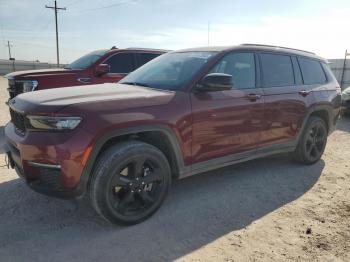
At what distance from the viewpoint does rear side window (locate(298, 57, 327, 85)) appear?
5574 millimetres

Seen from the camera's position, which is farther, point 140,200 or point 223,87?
point 223,87

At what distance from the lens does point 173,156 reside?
385cm

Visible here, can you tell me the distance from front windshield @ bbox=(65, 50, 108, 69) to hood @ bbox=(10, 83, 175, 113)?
14.6 feet

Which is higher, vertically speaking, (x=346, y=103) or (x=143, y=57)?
(x=143, y=57)

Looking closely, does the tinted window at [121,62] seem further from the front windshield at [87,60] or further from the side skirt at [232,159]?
the side skirt at [232,159]

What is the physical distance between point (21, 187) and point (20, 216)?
2.70 ft

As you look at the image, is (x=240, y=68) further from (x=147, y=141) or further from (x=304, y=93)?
(x=147, y=141)

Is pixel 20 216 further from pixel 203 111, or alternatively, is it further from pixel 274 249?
pixel 274 249

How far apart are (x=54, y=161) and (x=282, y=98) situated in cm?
323

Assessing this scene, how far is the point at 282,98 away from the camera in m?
4.96

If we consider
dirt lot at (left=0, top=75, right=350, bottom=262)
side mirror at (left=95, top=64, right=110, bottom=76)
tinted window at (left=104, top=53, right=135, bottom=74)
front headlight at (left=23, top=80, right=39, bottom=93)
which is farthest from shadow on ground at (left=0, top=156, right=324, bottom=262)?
tinted window at (left=104, top=53, right=135, bottom=74)

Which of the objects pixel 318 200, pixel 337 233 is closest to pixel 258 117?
pixel 318 200

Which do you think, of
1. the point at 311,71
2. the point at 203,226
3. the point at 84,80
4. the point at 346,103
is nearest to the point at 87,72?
the point at 84,80

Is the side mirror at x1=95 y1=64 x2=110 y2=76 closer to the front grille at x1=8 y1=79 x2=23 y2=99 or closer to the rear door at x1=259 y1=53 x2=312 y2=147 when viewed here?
the front grille at x1=8 y1=79 x2=23 y2=99
